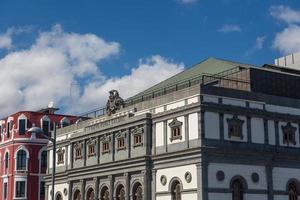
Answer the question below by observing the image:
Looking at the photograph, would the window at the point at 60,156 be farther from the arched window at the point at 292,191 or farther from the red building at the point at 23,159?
the arched window at the point at 292,191

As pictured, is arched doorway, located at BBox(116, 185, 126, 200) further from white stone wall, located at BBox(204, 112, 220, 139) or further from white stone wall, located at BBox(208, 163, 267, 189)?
white stone wall, located at BBox(204, 112, 220, 139)

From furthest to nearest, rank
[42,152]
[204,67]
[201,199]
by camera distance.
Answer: [42,152], [204,67], [201,199]

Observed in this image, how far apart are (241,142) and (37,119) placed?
38.4 meters

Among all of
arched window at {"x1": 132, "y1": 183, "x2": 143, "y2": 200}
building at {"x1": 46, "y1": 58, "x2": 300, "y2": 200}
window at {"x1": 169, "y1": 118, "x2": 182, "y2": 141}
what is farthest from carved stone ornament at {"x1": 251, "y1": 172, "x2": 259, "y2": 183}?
arched window at {"x1": 132, "y1": 183, "x2": 143, "y2": 200}

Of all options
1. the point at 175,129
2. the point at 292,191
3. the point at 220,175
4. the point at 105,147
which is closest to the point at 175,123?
the point at 175,129

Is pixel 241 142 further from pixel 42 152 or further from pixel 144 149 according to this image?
pixel 42 152

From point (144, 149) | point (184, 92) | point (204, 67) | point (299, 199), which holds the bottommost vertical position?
point (299, 199)

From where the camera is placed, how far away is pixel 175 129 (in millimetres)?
47125

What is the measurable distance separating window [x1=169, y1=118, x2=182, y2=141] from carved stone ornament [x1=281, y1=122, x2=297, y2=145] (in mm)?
A: 9568

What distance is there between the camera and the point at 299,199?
1916 inches

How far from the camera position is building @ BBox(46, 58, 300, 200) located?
44750 millimetres

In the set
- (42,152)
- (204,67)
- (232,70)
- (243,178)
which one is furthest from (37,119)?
(243,178)

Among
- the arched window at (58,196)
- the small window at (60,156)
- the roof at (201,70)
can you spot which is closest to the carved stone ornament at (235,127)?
the roof at (201,70)

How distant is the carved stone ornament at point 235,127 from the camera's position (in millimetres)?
46125
